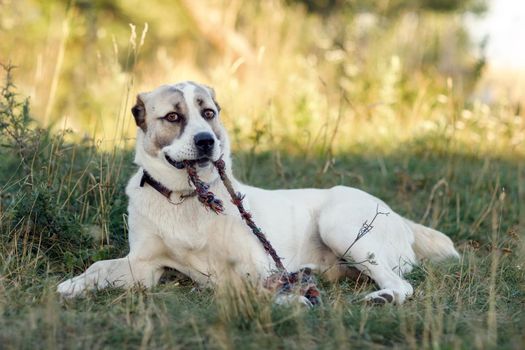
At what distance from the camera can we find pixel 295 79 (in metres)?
8.34

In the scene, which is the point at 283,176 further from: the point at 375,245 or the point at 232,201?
the point at 232,201

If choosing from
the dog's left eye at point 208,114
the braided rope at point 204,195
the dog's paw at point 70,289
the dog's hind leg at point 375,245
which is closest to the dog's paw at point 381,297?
the dog's hind leg at point 375,245

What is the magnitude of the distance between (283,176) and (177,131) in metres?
2.46

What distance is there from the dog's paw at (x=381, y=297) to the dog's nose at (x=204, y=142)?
3.82 ft

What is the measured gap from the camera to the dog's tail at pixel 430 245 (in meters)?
4.73

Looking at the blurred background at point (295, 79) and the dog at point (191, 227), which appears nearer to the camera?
the dog at point (191, 227)

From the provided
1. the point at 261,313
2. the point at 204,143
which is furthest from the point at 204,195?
the point at 261,313

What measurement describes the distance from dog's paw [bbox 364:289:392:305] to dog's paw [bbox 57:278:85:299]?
1.53 meters

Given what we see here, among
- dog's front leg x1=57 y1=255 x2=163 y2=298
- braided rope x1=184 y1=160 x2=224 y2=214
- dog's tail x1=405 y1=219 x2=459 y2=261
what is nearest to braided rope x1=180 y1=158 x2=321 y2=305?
braided rope x1=184 y1=160 x2=224 y2=214

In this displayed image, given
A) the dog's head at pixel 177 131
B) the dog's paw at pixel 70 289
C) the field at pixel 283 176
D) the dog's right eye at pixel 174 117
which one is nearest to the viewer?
the field at pixel 283 176

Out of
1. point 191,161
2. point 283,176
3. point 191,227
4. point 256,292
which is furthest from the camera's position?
point 283,176

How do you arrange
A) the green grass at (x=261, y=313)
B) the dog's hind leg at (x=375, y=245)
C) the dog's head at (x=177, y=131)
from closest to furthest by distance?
the green grass at (x=261, y=313) < the dog's head at (x=177, y=131) < the dog's hind leg at (x=375, y=245)

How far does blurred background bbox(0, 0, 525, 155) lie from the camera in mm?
7245

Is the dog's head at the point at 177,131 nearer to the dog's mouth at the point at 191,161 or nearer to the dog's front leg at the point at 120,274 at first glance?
the dog's mouth at the point at 191,161
